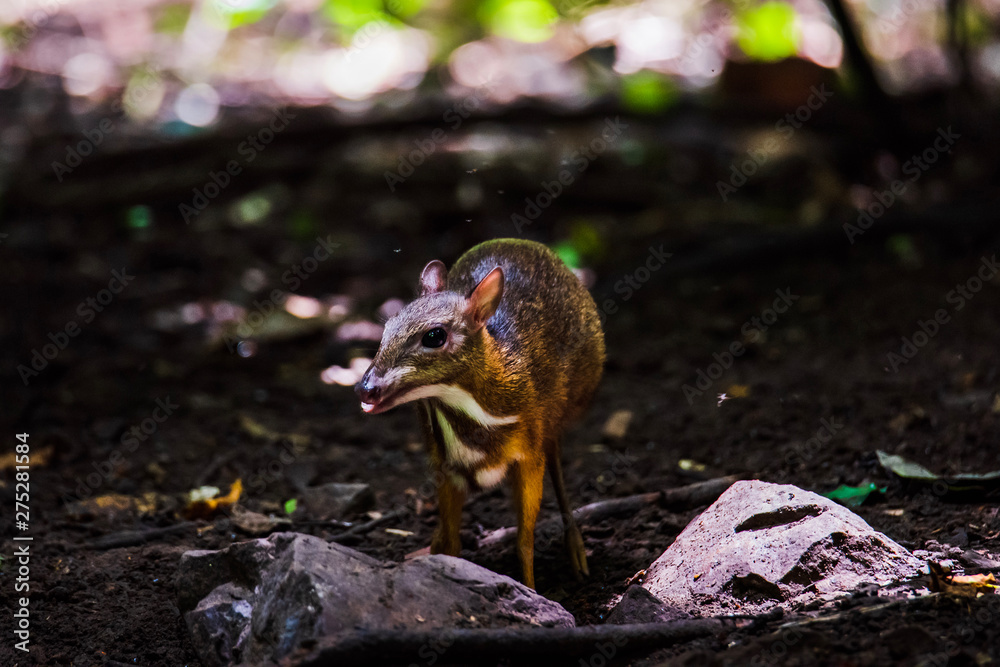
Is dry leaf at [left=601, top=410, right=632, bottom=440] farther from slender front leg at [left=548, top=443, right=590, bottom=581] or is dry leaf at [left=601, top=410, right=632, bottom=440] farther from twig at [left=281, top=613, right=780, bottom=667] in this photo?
twig at [left=281, top=613, right=780, bottom=667]

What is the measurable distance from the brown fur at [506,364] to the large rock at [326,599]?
0.61 meters

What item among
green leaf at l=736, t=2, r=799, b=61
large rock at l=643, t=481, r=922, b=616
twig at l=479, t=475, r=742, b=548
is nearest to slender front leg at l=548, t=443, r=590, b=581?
twig at l=479, t=475, r=742, b=548

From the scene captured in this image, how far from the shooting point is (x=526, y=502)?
4.33 m

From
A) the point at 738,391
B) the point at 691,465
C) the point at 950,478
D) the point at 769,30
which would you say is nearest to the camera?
the point at 950,478

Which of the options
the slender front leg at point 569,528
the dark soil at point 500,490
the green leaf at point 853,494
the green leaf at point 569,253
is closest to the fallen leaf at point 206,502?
the dark soil at point 500,490

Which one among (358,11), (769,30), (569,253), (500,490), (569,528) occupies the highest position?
(358,11)

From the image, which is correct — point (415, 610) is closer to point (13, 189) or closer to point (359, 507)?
point (359, 507)

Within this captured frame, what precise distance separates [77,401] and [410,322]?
4196mm

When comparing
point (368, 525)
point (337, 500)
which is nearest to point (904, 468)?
point (368, 525)

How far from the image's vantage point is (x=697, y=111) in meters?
10.6

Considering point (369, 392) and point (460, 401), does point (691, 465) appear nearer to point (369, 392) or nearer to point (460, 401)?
point (460, 401)

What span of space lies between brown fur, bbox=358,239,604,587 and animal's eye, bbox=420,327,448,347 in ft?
0.08

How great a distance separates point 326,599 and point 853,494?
283cm

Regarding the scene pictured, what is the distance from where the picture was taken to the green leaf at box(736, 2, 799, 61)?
9883 mm
